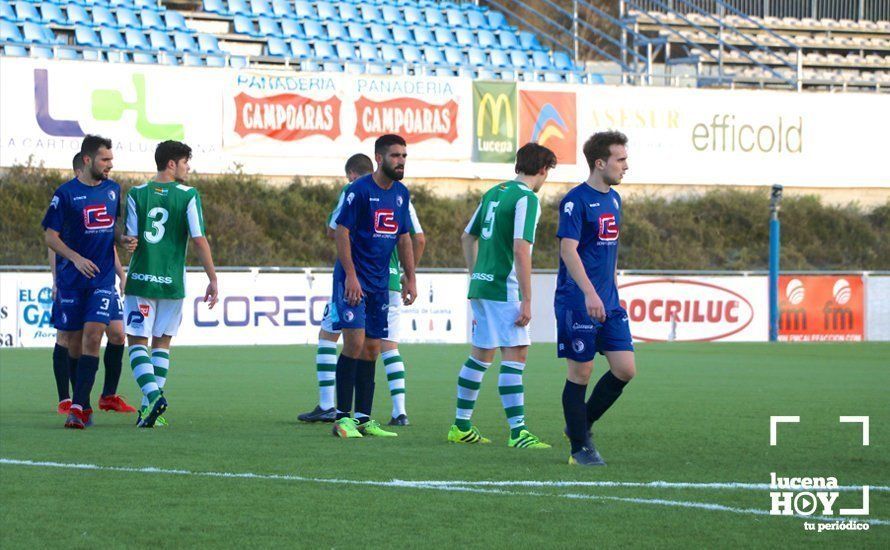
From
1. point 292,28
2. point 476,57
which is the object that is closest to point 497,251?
point 292,28

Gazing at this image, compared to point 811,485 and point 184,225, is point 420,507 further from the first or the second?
point 184,225

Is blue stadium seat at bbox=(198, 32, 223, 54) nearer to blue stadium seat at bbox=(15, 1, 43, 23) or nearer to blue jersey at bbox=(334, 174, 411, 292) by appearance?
blue stadium seat at bbox=(15, 1, 43, 23)

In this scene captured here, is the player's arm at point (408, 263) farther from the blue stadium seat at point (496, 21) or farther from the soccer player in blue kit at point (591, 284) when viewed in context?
the blue stadium seat at point (496, 21)

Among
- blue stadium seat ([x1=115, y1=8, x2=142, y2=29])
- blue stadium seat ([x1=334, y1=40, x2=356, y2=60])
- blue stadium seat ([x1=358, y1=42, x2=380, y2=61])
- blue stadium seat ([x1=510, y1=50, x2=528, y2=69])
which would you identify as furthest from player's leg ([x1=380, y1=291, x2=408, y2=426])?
blue stadium seat ([x1=510, y1=50, x2=528, y2=69])

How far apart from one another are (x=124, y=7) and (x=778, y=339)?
16.7 meters

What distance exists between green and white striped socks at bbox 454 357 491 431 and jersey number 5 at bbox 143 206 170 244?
280cm

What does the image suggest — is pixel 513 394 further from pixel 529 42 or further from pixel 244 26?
pixel 529 42

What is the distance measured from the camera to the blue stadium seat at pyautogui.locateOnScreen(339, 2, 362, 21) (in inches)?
1435

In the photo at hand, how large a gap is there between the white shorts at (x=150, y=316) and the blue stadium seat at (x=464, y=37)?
2676 cm

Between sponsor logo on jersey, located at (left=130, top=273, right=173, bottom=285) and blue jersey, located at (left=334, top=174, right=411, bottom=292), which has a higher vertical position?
blue jersey, located at (left=334, top=174, right=411, bottom=292)

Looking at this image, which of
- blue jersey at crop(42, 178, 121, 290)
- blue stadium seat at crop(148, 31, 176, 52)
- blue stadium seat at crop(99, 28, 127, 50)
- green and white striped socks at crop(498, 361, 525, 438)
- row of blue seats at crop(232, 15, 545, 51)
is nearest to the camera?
green and white striped socks at crop(498, 361, 525, 438)

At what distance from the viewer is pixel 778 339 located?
31047 mm

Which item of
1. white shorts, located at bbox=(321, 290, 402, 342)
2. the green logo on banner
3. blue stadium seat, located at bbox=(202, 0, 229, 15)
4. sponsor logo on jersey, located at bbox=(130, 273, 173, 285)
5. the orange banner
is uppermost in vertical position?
blue stadium seat, located at bbox=(202, 0, 229, 15)

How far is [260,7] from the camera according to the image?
1405 inches
